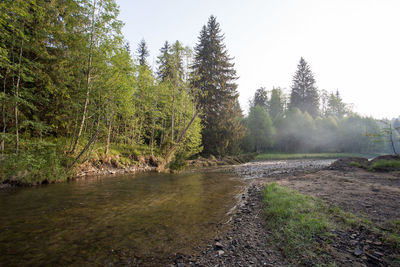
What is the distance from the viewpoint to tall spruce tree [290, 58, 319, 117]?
63.2 meters

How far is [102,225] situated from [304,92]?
7509cm

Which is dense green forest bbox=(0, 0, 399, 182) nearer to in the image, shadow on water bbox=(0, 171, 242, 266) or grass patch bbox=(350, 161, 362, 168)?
grass patch bbox=(350, 161, 362, 168)

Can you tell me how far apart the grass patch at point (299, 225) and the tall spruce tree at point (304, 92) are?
225 ft

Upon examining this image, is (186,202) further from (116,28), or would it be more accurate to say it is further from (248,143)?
(248,143)

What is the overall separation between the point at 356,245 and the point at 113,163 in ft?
55.0

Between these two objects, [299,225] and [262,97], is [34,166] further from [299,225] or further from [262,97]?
[262,97]

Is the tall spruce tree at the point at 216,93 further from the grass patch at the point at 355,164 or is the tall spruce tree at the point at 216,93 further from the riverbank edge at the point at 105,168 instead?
the grass patch at the point at 355,164

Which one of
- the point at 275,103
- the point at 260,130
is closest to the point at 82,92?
→ the point at 260,130

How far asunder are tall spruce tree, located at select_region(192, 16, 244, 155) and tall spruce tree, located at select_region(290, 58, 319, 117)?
4277cm

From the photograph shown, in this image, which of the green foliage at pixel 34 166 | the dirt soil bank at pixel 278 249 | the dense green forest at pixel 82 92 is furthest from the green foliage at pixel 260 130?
the dirt soil bank at pixel 278 249

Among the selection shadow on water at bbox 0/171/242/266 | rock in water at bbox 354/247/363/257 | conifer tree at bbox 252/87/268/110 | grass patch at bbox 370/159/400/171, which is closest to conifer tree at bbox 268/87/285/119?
conifer tree at bbox 252/87/268/110

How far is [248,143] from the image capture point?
49.4 metres

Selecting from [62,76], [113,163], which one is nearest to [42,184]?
[113,163]

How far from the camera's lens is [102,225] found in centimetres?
480
